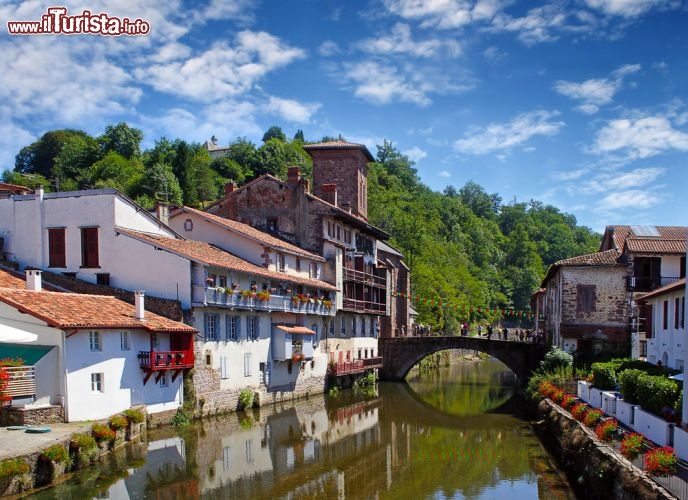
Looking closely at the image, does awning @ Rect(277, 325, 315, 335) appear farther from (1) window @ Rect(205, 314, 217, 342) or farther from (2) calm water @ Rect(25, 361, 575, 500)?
(1) window @ Rect(205, 314, 217, 342)

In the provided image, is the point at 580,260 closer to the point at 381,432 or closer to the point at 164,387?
the point at 381,432

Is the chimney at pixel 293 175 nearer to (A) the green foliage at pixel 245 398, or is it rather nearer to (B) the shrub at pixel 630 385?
(A) the green foliage at pixel 245 398

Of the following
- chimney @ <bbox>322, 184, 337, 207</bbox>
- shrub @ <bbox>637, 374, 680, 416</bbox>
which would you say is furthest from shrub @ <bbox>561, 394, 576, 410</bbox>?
chimney @ <bbox>322, 184, 337, 207</bbox>

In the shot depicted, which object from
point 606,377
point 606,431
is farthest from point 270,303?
point 606,431

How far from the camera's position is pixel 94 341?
83.9 ft

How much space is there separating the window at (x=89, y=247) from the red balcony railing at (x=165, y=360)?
22.0 feet

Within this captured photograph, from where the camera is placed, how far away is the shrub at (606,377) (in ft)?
91.9

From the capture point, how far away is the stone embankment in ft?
51.1

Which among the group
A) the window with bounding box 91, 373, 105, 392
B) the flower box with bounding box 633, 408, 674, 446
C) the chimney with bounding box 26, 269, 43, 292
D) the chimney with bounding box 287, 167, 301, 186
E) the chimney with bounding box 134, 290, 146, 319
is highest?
the chimney with bounding box 287, 167, 301, 186

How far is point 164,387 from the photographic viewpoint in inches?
1145

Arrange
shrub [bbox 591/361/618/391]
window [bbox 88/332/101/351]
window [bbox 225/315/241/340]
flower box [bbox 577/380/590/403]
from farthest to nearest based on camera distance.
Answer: window [bbox 225/315/241/340]
flower box [bbox 577/380/590/403]
shrub [bbox 591/361/618/391]
window [bbox 88/332/101/351]

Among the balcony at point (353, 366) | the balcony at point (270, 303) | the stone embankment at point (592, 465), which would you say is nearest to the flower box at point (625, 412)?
the stone embankment at point (592, 465)

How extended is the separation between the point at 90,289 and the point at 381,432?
50.9ft

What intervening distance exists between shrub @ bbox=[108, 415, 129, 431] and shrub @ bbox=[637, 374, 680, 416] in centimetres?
1775
